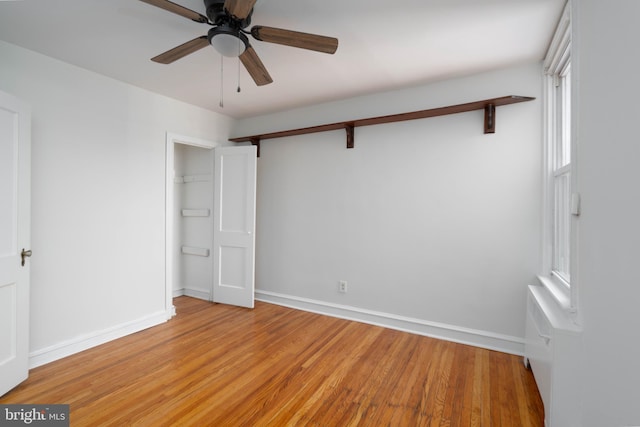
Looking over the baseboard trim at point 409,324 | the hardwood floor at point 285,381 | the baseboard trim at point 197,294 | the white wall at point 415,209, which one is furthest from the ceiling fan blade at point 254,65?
the baseboard trim at point 197,294

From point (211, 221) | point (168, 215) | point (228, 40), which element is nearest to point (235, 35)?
point (228, 40)

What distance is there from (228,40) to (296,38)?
396 millimetres

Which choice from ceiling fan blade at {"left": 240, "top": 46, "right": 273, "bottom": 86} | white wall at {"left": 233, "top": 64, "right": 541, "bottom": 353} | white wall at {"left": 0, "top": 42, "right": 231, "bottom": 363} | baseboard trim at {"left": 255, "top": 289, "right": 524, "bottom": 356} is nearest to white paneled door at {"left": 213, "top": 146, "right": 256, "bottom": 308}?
white wall at {"left": 233, "top": 64, "right": 541, "bottom": 353}

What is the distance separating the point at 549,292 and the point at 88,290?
12.6 feet

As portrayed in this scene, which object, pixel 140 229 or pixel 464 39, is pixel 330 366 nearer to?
pixel 140 229

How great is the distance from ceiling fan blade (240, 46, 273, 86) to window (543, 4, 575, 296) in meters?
2.07

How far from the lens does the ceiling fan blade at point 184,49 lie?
1.76 meters

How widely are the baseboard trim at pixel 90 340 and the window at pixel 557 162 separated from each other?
149 inches

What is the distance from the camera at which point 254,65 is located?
1.97 meters

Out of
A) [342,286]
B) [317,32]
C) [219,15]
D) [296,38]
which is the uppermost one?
[317,32]

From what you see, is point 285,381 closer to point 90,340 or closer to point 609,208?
point 90,340

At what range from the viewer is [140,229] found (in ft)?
10.3

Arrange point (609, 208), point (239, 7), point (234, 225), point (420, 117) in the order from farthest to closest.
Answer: point (234, 225)
point (420, 117)
point (239, 7)
point (609, 208)

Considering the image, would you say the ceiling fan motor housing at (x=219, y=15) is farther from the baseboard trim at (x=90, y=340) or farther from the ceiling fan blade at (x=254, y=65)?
the baseboard trim at (x=90, y=340)
